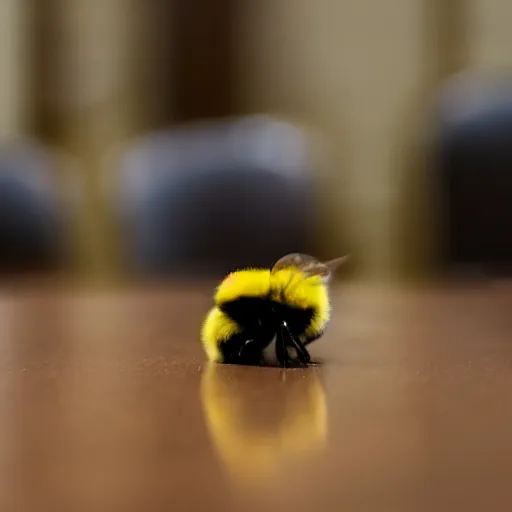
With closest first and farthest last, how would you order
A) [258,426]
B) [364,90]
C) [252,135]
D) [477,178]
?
[258,426], [477,178], [252,135], [364,90]

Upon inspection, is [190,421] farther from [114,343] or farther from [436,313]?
[436,313]

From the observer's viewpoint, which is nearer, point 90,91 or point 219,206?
point 219,206

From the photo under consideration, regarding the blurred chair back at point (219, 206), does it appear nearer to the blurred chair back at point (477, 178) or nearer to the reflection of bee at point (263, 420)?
the blurred chair back at point (477, 178)

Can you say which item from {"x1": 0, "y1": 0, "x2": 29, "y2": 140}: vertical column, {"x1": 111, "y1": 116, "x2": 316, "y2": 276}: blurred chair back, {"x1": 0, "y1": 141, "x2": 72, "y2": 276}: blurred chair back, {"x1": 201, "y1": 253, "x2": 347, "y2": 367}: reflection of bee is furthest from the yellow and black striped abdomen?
{"x1": 0, "y1": 0, "x2": 29, "y2": 140}: vertical column

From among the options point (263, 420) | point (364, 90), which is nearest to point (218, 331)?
point (263, 420)

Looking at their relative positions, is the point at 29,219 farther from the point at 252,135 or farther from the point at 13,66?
the point at 13,66

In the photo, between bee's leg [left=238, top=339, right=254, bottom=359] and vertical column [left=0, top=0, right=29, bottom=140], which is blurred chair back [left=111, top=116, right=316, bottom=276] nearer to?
bee's leg [left=238, top=339, right=254, bottom=359]

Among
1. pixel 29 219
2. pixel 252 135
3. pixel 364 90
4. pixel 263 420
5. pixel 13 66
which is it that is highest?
pixel 13 66
